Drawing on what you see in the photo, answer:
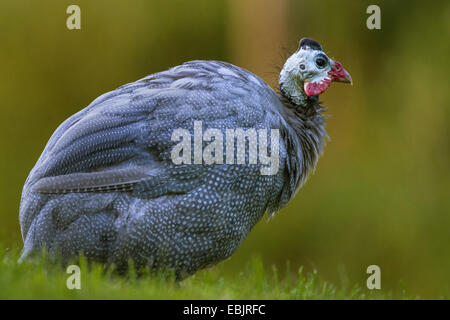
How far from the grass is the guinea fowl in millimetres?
162

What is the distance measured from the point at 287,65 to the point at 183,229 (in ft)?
5.03

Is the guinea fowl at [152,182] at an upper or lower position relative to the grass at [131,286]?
upper

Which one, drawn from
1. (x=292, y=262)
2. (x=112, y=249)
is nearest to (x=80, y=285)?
(x=112, y=249)

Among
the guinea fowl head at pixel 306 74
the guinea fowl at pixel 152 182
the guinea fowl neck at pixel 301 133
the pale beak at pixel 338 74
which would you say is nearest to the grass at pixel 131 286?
the guinea fowl at pixel 152 182

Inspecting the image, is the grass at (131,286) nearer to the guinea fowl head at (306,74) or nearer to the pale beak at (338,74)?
the guinea fowl head at (306,74)

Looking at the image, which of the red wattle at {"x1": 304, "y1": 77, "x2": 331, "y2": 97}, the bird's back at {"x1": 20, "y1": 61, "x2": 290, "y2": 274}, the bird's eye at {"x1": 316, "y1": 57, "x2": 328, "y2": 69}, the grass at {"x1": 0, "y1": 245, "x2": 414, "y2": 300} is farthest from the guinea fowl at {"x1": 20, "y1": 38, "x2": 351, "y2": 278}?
the bird's eye at {"x1": 316, "y1": 57, "x2": 328, "y2": 69}

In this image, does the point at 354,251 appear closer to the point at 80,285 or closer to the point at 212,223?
the point at 212,223

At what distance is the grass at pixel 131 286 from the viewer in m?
3.17

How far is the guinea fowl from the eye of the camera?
3.84 m

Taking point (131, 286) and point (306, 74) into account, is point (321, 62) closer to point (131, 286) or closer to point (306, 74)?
point (306, 74)

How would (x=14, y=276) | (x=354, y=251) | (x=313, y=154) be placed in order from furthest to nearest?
(x=354, y=251) < (x=313, y=154) < (x=14, y=276)

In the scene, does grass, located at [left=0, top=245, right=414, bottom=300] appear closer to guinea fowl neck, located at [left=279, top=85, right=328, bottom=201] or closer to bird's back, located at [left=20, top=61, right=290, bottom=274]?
bird's back, located at [left=20, top=61, right=290, bottom=274]

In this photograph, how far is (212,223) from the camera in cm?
395

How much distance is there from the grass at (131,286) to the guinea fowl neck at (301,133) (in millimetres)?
619
